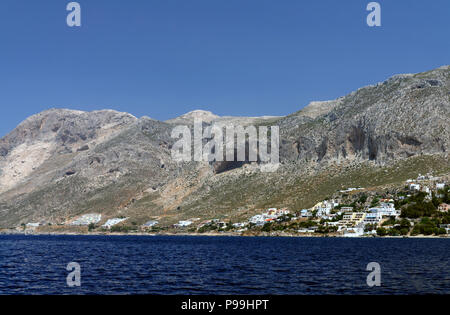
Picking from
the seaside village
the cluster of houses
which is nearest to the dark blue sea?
the seaside village

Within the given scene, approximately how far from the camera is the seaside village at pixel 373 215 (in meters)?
140

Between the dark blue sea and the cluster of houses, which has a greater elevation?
the cluster of houses

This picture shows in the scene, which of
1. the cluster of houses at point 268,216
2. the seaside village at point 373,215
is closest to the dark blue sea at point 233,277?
the seaside village at point 373,215

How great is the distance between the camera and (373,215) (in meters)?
150

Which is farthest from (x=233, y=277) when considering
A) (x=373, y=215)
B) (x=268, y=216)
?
(x=268, y=216)

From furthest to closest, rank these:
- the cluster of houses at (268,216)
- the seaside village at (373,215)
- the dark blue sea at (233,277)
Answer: the cluster of houses at (268,216) < the seaside village at (373,215) < the dark blue sea at (233,277)

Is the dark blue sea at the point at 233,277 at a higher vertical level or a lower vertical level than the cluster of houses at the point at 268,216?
lower

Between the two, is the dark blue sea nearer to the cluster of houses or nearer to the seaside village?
the seaside village

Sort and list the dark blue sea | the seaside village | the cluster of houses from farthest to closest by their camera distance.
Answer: the cluster of houses
the seaside village
the dark blue sea

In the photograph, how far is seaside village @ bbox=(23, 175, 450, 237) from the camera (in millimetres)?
140375

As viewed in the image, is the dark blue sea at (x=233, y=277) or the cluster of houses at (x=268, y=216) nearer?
the dark blue sea at (x=233, y=277)

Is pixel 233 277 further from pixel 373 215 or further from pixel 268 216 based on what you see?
pixel 268 216

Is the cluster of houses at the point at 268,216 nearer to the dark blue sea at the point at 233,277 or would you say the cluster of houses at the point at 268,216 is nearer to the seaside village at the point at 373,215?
the seaside village at the point at 373,215
